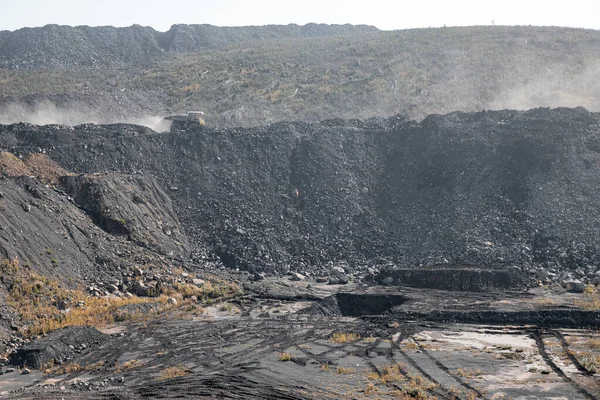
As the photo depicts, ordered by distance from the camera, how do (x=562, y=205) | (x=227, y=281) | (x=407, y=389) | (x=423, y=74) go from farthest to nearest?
(x=423, y=74), (x=562, y=205), (x=227, y=281), (x=407, y=389)

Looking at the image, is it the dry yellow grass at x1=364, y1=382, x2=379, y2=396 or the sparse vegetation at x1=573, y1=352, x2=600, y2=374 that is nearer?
the dry yellow grass at x1=364, y1=382, x2=379, y2=396

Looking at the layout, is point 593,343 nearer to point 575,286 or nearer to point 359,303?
point 575,286

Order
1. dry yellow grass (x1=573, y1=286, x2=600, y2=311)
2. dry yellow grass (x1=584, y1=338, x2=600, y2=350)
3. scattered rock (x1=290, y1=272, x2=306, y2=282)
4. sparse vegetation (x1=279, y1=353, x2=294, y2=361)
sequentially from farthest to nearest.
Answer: scattered rock (x1=290, y1=272, x2=306, y2=282)
dry yellow grass (x1=573, y1=286, x2=600, y2=311)
dry yellow grass (x1=584, y1=338, x2=600, y2=350)
sparse vegetation (x1=279, y1=353, x2=294, y2=361)

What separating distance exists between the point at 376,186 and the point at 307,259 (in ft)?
23.8

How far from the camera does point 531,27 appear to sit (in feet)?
251

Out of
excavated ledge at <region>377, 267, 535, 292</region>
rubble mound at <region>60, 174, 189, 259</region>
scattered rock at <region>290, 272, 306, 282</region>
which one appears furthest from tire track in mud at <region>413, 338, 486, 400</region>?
rubble mound at <region>60, 174, 189, 259</region>

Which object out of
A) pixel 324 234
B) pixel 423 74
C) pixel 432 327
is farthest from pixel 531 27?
pixel 432 327

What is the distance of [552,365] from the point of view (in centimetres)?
1788

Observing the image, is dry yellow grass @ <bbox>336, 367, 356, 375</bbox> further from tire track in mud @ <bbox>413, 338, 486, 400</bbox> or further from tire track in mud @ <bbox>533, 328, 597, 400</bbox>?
tire track in mud @ <bbox>533, 328, 597, 400</bbox>

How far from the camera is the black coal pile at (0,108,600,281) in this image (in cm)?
3158

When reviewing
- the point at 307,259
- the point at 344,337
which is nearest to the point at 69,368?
the point at 344,337

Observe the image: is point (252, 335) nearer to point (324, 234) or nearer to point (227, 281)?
point (227, 281)

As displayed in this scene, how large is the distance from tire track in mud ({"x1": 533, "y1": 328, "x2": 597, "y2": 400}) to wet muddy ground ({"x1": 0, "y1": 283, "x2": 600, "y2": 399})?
0.10 ft

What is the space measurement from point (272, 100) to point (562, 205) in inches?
1154
